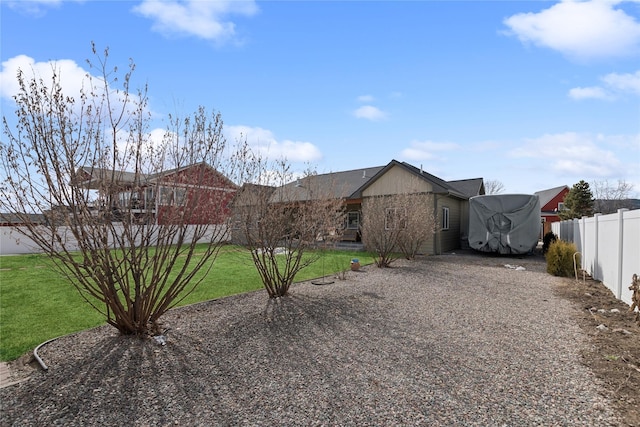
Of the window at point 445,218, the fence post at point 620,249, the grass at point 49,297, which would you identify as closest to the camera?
the grass at point 49,297

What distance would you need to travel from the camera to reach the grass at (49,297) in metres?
4.67

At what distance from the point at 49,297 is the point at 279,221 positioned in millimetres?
5154

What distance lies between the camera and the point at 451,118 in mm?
10289

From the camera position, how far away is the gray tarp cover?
14.2m

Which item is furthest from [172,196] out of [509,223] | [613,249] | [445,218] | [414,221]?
[445,218]

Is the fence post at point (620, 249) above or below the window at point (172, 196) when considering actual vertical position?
below

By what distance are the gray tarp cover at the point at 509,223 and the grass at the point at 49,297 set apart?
23.9 feet

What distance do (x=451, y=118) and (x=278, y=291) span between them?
7.63m

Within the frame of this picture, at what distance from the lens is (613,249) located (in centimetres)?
745

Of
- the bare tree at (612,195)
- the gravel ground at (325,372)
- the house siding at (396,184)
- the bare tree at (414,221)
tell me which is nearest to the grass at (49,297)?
the gravel ground at (325,372)

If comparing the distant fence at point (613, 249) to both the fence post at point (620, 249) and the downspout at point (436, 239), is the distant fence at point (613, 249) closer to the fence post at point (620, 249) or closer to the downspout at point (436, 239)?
the fence post at point (620, 249)

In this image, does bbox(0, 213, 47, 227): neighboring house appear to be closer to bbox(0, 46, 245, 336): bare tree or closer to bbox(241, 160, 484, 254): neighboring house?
bbox(0, 46, 245, 336): bare tree

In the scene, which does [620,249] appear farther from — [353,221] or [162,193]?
[353,221]

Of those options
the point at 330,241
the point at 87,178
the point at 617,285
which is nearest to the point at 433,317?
the point at 330,241
